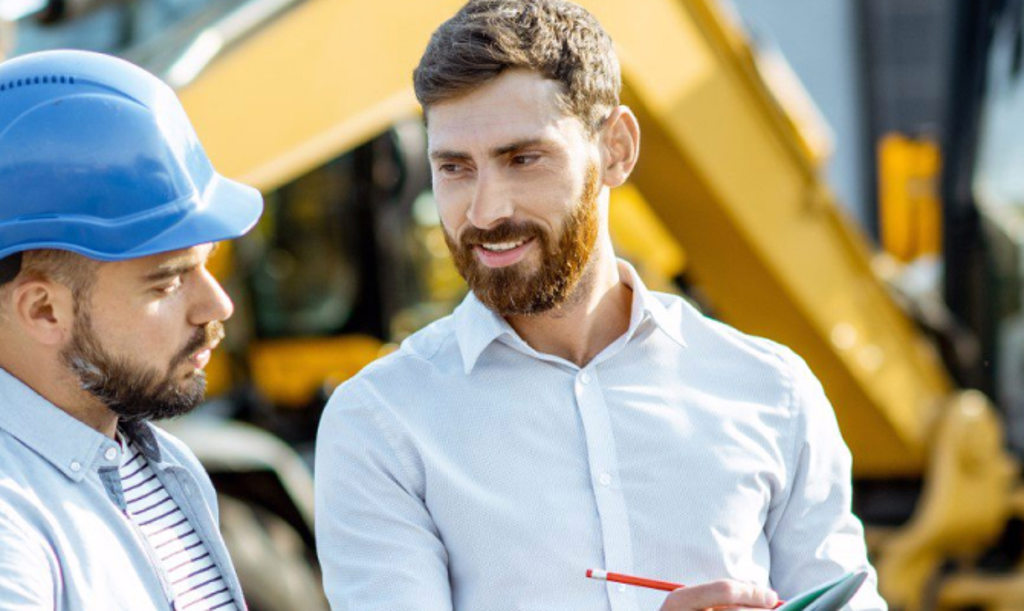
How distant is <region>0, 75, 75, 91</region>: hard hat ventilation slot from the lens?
6.15ft

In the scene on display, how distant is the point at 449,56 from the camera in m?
2.01

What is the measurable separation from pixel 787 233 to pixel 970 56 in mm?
1130

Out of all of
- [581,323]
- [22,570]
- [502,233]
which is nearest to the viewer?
[22,570]

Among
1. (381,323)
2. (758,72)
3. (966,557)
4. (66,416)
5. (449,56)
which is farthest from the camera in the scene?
(381,323)

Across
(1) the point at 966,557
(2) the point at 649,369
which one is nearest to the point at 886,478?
(1) the point at 966,557

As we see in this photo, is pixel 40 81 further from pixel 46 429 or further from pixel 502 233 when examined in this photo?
pixel 502 233

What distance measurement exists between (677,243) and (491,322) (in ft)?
10.4

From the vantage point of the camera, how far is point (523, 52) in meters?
2.01

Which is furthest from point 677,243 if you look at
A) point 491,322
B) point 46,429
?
point 46,429

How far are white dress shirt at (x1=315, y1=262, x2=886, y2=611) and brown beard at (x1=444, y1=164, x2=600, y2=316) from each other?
2.0 inches

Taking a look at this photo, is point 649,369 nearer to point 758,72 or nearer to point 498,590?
point 498,590

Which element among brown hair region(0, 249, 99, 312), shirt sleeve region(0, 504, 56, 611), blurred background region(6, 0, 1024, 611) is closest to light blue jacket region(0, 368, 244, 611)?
shirt sleeve region(0, 504, 56, 611)

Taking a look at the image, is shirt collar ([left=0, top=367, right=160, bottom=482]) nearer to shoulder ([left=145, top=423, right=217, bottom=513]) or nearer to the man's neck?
shoulder ([left=145, top=423, right=217, bottom=513])

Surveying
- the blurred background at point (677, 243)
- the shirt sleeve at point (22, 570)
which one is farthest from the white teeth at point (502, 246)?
the blurred background at point (677, 243)
